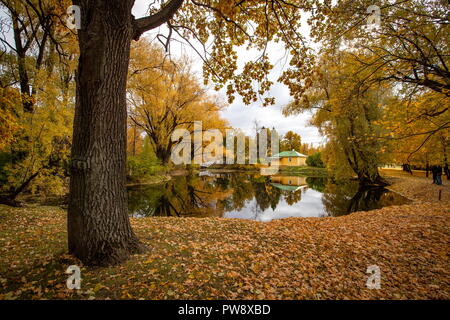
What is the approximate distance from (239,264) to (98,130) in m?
3.03

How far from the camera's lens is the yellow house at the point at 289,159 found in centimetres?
4334

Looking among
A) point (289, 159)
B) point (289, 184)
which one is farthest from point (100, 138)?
point (289, 159)

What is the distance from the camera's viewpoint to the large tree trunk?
2.62m

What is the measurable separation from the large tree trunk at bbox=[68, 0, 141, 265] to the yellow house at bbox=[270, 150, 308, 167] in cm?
4326

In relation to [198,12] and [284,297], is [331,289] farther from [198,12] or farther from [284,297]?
[198,12]

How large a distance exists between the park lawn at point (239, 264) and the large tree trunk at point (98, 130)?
38cm

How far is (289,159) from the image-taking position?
44281 mm

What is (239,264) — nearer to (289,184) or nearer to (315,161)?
(289,184)

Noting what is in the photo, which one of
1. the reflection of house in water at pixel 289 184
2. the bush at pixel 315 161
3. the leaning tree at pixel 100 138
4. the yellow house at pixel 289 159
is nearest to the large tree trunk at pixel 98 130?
the leaning tree at pixel 100 138

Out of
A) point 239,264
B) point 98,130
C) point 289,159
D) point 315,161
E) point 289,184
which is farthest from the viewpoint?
point 289,159

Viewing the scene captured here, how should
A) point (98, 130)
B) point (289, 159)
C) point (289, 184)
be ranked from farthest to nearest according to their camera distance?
1. point (289, 159)
2. point (289, 184)
3. point (98, 130)

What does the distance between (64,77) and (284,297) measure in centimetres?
1396
